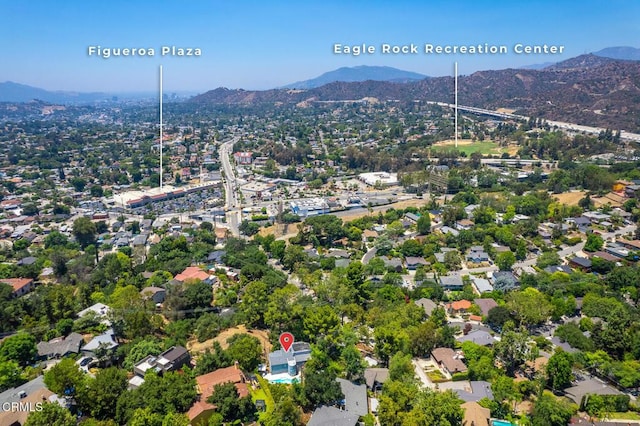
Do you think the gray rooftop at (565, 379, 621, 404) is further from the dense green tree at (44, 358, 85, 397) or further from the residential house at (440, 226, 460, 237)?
the residential house at (440, 226, 460, 237)

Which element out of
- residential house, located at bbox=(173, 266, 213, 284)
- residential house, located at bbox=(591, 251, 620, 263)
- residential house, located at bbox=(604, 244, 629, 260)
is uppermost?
residential house, located at bbox=(604, 244, 629, 260)

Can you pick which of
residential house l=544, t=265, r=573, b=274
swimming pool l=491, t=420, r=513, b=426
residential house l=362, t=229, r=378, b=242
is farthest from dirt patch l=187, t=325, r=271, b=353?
residential house l=544, t=265, r=573, b=274

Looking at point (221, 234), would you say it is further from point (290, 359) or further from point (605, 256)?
point (605, 256)

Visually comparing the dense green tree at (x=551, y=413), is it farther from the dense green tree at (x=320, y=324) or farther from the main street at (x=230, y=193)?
the main street at (x=230, y=193)

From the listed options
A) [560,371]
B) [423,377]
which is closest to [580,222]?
[560,371]

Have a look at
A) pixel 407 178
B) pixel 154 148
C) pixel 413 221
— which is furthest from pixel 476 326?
pixel 154 148

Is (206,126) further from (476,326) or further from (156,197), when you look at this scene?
(476,326)

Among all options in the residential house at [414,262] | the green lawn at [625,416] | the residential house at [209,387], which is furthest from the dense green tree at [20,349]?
the green lawn at [625,416]
